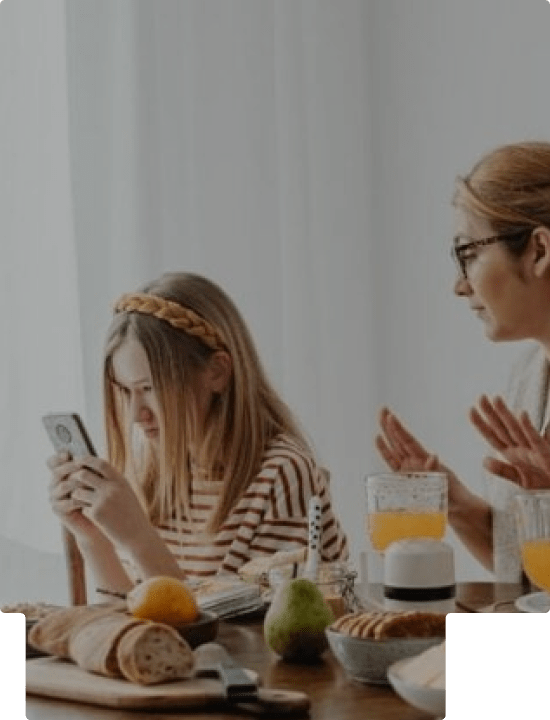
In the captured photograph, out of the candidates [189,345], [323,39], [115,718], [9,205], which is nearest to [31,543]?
[9,205]

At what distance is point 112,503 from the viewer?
1.89 meters

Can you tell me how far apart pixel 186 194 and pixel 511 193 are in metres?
1.10

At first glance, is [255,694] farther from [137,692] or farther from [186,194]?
[186,194]

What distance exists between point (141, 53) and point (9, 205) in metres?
0.42

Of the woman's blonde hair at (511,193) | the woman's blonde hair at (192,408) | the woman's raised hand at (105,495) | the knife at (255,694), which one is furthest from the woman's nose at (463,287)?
the knife at (255,694)

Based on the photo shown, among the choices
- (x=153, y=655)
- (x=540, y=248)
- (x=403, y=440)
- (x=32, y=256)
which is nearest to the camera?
(x=153, y=655)

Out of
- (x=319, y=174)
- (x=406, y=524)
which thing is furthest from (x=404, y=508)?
(x=319, y=174)

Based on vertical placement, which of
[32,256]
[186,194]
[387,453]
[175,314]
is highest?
[186,194]

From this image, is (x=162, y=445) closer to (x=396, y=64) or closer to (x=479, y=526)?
(x=479, y=526)

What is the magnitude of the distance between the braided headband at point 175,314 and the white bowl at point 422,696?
43.6 inches

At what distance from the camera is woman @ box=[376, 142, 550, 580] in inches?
72.8

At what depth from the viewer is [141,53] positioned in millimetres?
2891

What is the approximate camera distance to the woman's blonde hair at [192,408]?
2.07m

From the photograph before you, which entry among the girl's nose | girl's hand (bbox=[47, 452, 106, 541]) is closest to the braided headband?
the girl's nose
